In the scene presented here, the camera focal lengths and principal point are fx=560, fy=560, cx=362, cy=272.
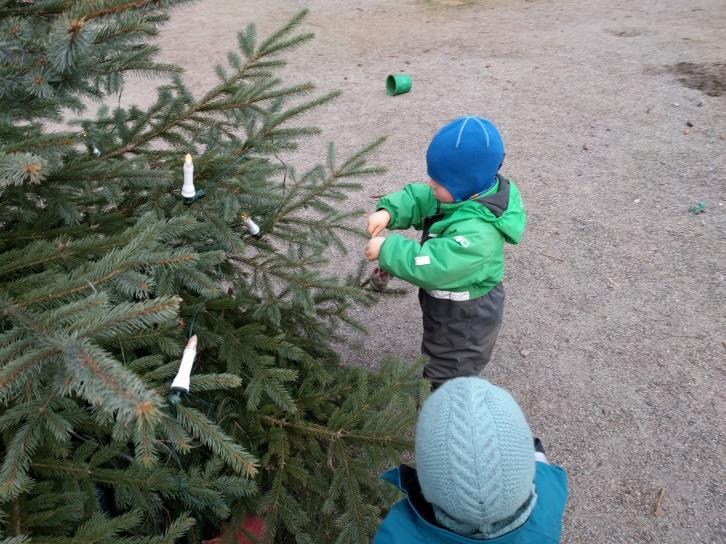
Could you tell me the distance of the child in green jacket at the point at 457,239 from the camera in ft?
7.93

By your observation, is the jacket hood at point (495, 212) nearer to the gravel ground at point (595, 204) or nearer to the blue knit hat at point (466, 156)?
the blue knit hat at point (466, 156)

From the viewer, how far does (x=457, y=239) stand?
2.42m

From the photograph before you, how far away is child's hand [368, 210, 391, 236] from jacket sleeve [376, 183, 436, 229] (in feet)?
0.17

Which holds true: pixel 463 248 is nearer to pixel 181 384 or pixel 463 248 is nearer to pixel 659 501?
pixel 181 384

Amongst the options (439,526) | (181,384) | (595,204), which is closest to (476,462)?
(439,526)

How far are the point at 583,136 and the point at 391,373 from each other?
15.1ft

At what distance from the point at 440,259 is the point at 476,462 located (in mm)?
1166

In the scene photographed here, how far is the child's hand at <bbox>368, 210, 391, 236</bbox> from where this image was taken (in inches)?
→ 107

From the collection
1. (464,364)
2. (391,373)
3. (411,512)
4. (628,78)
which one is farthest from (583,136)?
(411,512)

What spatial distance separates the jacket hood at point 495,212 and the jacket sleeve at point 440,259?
0.33 feet

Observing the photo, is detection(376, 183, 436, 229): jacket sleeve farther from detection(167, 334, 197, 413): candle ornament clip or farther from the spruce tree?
detection(167, 334, 197, 413): candle ornament clip

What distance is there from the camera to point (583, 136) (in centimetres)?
595

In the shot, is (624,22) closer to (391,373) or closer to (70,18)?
(391,373)

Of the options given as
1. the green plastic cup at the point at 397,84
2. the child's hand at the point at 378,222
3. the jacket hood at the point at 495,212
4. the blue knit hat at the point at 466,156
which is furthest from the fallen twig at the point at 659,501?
the green plastic cup at the point at 397,84
